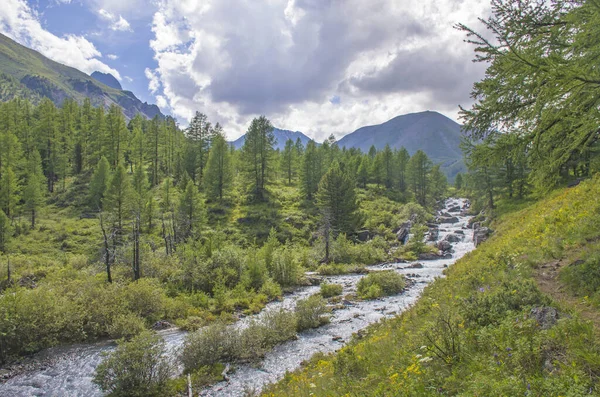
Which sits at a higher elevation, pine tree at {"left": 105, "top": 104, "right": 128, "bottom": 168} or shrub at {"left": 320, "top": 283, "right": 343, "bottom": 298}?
pine tree at {"left": 105, "top": 104, "right": 128, "bottom": 168}

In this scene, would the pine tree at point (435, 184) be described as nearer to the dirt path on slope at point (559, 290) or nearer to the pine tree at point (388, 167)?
the pine tree at point (388, 167)

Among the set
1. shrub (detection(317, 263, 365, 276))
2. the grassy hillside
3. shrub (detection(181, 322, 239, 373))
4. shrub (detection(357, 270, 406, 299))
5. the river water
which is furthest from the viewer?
shrub (detection(317, 263, 365, 276))

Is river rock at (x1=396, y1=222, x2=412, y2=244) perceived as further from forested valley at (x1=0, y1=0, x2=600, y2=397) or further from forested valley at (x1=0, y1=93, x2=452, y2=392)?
forested valley at (x1=0, y1=93, x2=452, y2=392)

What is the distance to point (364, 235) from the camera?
53.0 metres

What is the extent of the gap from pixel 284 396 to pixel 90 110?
90889 mm

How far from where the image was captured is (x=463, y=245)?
47.1 meters

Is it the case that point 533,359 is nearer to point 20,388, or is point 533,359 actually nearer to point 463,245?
point 20,388

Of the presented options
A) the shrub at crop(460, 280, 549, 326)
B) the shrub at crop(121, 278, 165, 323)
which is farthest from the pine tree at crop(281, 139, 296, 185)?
the shrub at crop(460, 280, 549, 326)

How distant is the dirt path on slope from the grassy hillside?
0.07 ft

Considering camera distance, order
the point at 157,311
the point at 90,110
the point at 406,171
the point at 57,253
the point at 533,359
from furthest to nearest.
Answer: the point at 406,171, the point at 90,110, the point at 57,253, the point at 157,311, the point at 533,359

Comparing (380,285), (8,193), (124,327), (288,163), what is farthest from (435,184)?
(8,193)

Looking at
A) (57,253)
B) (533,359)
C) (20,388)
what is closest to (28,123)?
(57,253)

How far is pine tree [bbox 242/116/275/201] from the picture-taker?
63281mm

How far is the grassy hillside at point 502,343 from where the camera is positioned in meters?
4.64
